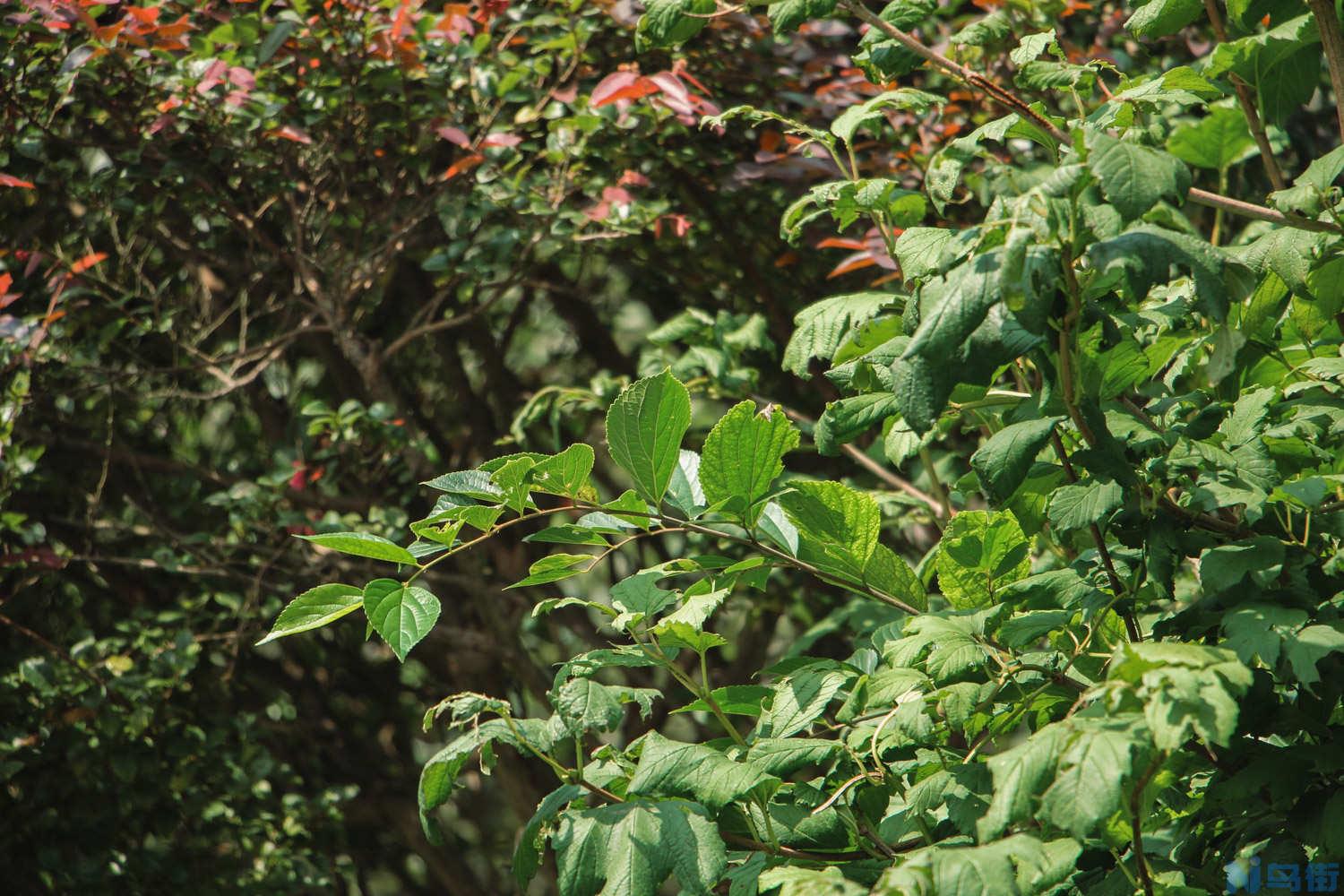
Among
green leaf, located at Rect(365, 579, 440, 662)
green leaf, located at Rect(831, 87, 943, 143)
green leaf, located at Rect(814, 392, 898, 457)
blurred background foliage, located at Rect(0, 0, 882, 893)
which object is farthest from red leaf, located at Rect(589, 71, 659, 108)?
green leaf, located at Rect(365, 579, 440, 662)

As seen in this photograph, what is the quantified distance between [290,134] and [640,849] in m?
1.84

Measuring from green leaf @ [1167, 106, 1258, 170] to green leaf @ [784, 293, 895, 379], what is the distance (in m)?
0.82

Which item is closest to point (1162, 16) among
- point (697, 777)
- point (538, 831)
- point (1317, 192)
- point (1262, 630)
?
point (1317, 192)

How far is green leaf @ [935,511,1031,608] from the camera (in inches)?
51.1

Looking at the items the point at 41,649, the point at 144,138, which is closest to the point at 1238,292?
the point at 144,138

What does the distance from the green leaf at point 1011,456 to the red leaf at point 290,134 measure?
1.78 m

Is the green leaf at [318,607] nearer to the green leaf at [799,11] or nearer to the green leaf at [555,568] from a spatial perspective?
the green leaf at [555,568]

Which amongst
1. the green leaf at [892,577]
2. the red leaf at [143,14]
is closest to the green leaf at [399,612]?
the green leaf at [892,577]

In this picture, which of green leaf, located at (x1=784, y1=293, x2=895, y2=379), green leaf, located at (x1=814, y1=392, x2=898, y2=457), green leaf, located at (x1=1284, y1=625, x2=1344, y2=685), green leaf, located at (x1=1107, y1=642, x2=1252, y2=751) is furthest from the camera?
green leaf, located at (x1=784, y1=293, x2=895, y2=379)

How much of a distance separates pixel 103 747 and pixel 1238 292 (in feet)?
8.04

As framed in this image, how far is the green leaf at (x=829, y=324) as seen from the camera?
1364mm

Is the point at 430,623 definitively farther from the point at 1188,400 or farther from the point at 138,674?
the point at 138,674

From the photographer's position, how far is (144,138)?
244 cm

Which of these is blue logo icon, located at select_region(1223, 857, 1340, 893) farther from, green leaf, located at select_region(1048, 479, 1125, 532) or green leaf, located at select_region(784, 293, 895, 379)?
green leaf, located at select_region(784, 293, 895, 379)
